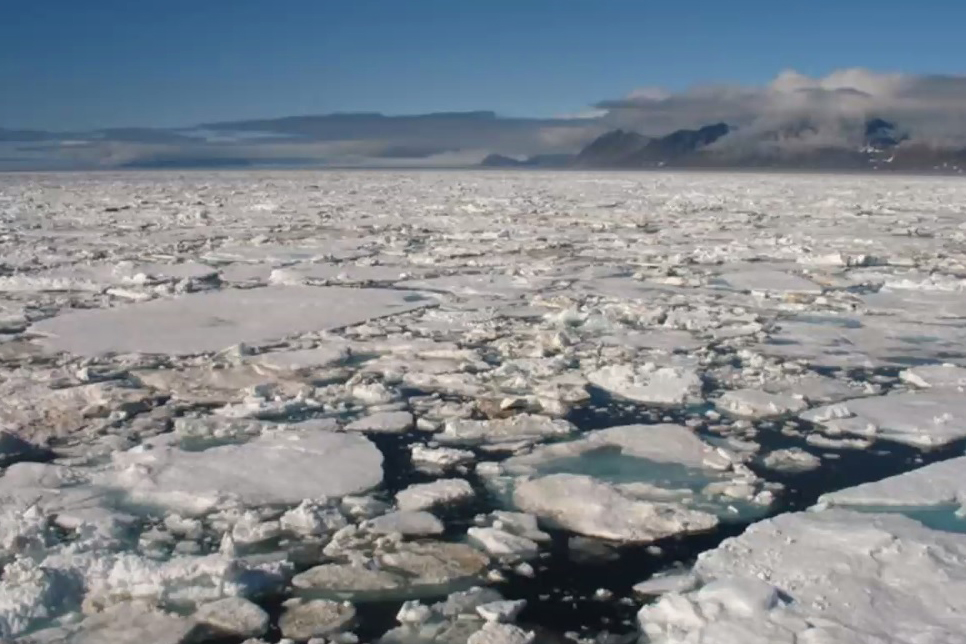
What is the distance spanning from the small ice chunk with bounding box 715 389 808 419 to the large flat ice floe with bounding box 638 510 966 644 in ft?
5.40

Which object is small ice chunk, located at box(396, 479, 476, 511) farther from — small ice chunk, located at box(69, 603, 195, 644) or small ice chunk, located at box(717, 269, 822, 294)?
small ice chunk, located at box(717, 269, 822, 294)

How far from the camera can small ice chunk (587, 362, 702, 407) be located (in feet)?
17.7

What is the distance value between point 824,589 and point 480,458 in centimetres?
182

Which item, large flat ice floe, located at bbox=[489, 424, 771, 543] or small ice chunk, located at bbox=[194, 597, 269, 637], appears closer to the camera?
small ice chunk, located at bbox=[194, 597, 269, 637]

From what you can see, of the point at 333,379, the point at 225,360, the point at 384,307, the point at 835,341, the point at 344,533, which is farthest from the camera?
the point at 384,307

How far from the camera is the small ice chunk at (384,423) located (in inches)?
189

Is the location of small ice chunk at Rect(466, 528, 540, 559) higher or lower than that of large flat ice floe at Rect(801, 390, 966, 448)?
lower

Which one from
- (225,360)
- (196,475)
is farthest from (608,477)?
(225,360)

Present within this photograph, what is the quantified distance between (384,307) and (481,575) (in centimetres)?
513

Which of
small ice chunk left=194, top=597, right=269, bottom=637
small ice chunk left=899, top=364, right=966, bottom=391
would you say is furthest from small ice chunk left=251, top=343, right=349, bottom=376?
small ice chunk left=899, top=364, right=966, bottom=391

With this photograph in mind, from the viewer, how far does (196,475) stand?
13.2ft

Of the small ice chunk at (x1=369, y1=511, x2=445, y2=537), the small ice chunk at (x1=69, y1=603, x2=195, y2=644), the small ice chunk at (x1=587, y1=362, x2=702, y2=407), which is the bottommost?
the small ice chunk at (x1=369, y1=511, x2=445, y2=537)

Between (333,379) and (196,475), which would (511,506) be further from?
(333,379)

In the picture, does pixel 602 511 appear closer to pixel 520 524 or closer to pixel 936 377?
pixel 520 524
